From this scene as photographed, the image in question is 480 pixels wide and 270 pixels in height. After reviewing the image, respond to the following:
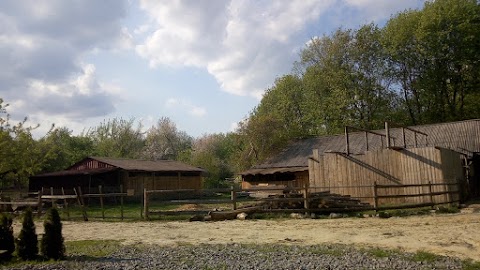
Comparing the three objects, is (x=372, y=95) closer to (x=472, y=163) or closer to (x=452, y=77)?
(x=452, y=77)

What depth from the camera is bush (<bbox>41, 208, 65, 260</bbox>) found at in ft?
30.8

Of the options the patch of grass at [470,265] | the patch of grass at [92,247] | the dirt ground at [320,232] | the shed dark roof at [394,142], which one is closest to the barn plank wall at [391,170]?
the shed dark roof at [394,142]

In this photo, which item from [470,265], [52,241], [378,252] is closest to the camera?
[470,265]

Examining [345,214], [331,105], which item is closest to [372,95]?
[331,105]

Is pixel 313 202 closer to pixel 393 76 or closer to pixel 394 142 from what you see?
pixel 394 142

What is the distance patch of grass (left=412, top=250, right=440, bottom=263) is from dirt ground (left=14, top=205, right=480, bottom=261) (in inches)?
19.4

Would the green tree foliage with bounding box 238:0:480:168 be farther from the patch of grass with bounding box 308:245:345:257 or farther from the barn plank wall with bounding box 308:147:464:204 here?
the patch of grass with bounding box 308:245:345:257

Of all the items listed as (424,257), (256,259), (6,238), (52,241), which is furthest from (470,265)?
(6,238)

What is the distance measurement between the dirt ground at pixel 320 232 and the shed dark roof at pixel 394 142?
10.1 m

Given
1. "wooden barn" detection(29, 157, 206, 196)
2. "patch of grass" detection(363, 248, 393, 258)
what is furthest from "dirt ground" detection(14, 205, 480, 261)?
"wooden barn" detection(29, 157, 206, 196)

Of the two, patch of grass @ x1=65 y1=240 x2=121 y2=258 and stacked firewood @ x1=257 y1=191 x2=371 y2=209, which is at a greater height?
stacked firewood @ x1=257 y1=191 x2=371 y2=209

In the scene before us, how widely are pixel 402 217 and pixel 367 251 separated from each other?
7430mm

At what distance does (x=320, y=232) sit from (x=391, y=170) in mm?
9751

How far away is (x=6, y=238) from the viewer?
957 cm
